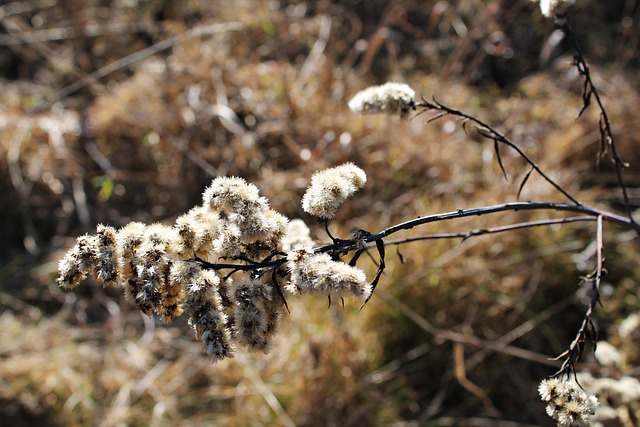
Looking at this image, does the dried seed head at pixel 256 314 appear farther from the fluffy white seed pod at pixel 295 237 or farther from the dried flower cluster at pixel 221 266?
the fluffy white seed pod at pixel 295 237

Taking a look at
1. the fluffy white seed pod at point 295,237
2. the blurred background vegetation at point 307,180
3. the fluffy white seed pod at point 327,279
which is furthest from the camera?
the blurred background vegetation at point 307,180

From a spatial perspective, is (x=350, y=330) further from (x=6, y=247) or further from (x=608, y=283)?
(x=6, y=247)

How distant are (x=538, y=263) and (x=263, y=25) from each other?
291 centimetres

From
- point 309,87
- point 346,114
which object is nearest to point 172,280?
point 346,114

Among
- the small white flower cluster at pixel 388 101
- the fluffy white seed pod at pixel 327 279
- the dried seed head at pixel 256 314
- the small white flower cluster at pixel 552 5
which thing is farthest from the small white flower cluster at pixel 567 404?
the small white flower cluster at pixel 552 5

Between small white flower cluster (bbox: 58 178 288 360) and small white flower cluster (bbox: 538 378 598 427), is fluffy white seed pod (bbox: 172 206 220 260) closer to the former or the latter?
small white flower cluster (bbox: 58 178 288 360)

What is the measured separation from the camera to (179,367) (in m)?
2.90

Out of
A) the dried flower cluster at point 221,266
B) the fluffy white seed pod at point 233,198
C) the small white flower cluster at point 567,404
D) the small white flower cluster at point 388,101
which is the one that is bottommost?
the small white flower cluster at point 567,404

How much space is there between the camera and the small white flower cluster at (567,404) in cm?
92

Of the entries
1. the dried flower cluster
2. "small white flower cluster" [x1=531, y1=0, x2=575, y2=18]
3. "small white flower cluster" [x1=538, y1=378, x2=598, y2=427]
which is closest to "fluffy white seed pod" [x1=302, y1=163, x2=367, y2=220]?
the dried flower cluster

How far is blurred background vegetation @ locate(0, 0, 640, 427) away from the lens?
2674 millimetres

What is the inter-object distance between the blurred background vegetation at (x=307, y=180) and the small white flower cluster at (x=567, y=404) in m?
1.05

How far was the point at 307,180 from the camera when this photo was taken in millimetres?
3332

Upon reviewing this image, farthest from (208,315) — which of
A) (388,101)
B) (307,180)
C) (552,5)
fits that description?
(307,180)
